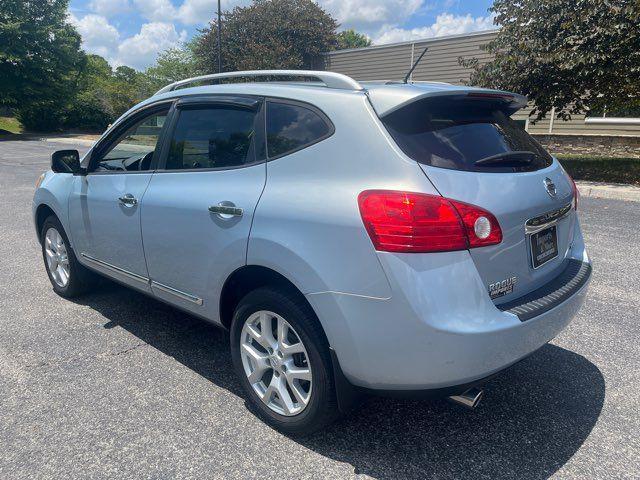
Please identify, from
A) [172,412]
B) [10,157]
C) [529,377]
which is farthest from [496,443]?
[10,157]

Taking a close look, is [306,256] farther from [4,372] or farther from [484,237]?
[4,372]

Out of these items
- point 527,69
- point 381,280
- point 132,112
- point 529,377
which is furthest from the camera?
point 527,69

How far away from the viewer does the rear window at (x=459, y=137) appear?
224 centimetres

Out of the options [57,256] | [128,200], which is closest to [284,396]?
[128,200]

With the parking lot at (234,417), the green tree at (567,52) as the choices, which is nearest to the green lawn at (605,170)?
the green tree at (567,52)

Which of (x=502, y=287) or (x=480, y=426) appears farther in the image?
(x=480, y=426)

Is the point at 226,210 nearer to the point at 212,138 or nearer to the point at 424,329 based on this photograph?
the point at 212,138

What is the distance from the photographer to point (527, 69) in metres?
11.9

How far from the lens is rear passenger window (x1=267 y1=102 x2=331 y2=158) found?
2.44 m

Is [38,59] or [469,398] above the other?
[38,59]

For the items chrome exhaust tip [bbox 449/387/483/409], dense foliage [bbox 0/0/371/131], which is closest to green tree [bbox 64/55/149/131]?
dense foliage [bbox 0/0/371/131]

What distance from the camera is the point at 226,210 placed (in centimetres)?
265

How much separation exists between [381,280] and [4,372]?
2588mm

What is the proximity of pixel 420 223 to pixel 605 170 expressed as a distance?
512 inches
